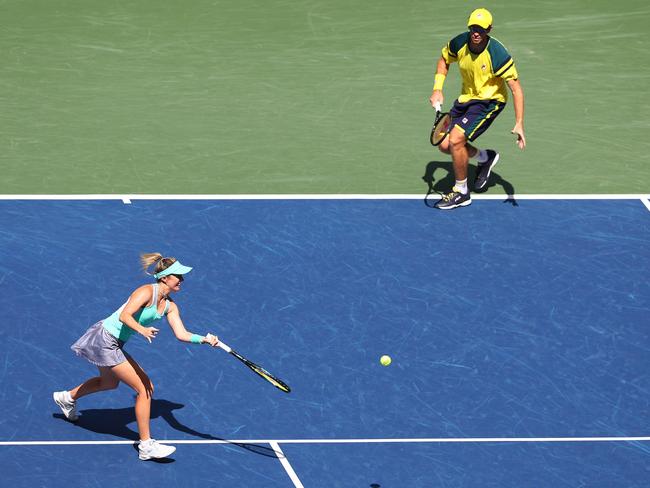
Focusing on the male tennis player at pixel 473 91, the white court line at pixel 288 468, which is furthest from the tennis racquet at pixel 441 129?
the white court line at pixel 288 468

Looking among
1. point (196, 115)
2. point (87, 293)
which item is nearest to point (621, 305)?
point (87, 293)

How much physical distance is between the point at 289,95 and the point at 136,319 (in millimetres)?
8445

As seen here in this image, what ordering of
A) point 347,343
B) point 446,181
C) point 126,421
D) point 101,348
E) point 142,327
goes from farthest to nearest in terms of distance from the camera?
point 446,181
point 347,343
point 126,421
point 101,348
point 142,327

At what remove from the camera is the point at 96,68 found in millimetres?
20672

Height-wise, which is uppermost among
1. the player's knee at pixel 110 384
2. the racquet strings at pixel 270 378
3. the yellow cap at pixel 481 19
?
the yellow cap at pixel 481 19

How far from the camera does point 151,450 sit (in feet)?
39.3

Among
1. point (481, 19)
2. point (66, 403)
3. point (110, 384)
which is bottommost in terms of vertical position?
point (66, 403)

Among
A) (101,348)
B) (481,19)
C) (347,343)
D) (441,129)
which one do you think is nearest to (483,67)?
(481,19)

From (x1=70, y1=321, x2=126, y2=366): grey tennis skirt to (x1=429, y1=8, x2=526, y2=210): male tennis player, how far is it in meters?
5.86

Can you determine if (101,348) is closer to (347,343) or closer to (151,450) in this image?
(151,450)

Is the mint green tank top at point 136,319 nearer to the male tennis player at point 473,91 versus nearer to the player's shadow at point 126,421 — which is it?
the player's shadow at point 126,421

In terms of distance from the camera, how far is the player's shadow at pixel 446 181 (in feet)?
56.7

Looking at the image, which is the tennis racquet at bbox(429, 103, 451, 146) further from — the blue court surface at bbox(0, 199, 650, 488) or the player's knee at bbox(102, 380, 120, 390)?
the player's knee at bbox(102, 380, 120, 390)

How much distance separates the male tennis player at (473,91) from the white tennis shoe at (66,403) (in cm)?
604
